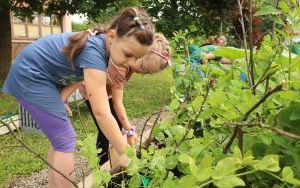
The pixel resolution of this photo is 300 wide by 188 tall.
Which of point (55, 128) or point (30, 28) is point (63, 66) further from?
point (30, 28)

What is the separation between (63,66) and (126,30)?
1.70ft

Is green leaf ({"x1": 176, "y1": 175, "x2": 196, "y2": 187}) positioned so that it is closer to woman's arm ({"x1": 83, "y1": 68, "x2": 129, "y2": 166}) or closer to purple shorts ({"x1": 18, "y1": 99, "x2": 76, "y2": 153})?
woman's arm ({"x1": 83, "y1": 68, "x2": 129, "y2": 166})

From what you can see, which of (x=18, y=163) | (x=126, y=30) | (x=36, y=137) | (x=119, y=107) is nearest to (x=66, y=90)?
(x=119, y=107)

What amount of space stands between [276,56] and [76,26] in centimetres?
3187

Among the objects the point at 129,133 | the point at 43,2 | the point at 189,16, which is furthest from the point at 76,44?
the point at 189,16

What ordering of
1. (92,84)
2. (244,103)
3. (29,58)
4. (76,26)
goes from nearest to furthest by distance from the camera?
(244,103), (92,84), (29,58), (76,26)

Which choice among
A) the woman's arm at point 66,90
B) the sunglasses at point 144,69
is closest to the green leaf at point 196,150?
the woman's arm at point 66,90

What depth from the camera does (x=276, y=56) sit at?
1.23m

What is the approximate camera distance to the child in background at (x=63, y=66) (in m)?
2.36

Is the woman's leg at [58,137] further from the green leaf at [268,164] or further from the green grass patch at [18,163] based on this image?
the green leaf at [268,164]

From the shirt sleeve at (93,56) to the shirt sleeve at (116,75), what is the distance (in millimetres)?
591

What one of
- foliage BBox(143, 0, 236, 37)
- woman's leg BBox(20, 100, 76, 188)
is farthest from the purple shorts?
foliage BBox(143, 0, 236, 37)

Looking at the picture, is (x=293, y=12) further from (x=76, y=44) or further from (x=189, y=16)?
(x=189, y=16)

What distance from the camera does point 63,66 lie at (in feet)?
8.82
